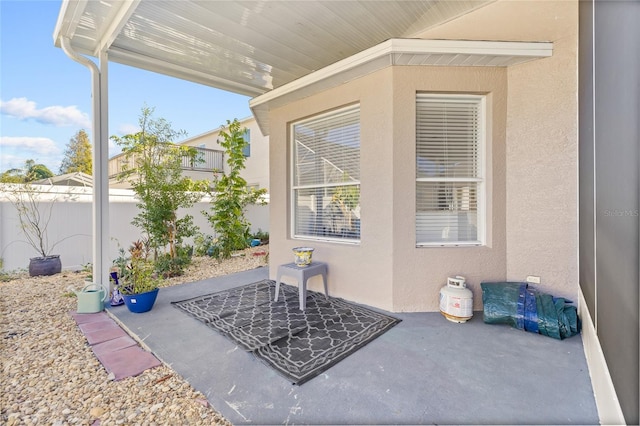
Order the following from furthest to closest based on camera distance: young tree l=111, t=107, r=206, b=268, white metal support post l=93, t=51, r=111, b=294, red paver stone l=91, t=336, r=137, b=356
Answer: young tree l=111, t=107, r=206, b=268, white metal support post l=93, t=51, r=111, b=294, red paver stone l=91, t=336, r=137, b=356

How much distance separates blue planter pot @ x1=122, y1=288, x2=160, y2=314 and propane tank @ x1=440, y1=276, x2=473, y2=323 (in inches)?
146

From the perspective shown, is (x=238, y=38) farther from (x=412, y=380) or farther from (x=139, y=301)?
(x=412, y=380)

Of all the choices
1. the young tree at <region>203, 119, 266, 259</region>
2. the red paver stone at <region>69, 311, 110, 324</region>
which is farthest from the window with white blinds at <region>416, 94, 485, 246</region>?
the young tree at <region>203, 119, 266, 259</region>

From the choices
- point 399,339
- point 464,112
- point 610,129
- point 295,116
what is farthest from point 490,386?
point 295,116

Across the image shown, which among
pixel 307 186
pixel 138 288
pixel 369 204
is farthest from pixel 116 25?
pixel 369 204

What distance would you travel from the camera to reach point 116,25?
3080 mm

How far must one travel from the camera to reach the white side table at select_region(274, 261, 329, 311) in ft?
11.4

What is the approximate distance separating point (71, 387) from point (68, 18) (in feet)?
12.8

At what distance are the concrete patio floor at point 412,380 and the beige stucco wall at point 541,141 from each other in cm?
91

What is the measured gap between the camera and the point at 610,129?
1485mm

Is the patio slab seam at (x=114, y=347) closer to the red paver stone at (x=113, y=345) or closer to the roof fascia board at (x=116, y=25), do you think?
the red paver stone at (x=113, y=345)

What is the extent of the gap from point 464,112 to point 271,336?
3570 mm

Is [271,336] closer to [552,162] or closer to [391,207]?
[391,207]

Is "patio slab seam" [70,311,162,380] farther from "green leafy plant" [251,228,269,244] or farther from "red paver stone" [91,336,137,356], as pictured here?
"green leafy plant" [251,228,269,244]
